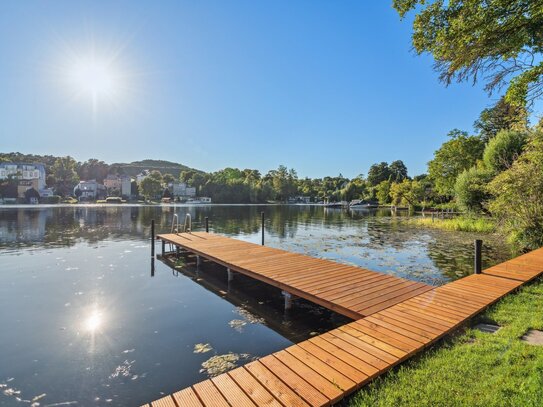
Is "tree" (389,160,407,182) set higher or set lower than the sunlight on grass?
higher

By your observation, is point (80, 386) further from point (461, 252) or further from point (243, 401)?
point (461, 252)

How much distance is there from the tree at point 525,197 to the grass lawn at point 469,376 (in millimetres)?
9198

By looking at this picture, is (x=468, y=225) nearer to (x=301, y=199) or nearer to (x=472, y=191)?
(x=472, y=191)

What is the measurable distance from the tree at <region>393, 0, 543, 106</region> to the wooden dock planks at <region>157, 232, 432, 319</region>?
12.2 ft

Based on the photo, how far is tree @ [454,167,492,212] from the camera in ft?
65.7

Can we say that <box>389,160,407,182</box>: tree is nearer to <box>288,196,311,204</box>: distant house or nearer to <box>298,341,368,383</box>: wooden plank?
<box>288,196,311,204</box>: distant house

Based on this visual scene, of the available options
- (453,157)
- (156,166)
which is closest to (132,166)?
(156,166)

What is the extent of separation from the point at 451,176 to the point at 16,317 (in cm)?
3440

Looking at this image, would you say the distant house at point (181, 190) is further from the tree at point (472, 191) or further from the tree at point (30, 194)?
the tree at point (472, 191)

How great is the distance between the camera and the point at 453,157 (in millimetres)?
30844

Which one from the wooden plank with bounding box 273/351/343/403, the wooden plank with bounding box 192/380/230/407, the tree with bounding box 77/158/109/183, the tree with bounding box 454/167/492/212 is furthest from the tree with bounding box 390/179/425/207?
the tree with bounding box 77/158/109/183

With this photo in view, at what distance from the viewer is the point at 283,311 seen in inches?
246

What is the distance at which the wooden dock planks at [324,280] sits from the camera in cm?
490

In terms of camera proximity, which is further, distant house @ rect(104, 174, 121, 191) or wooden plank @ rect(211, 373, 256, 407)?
distant house @ rect(104, 174, 121, 191)
